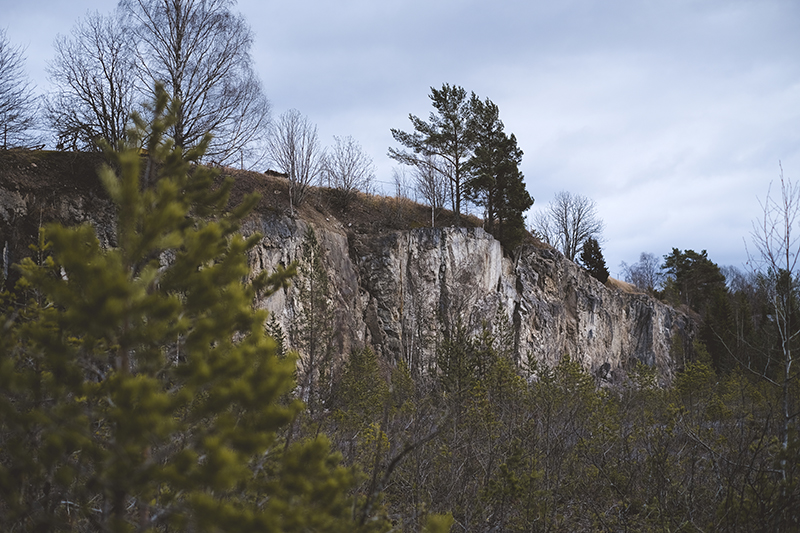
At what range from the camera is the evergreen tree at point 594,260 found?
3212 cm

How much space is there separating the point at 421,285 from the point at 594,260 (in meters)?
19.3

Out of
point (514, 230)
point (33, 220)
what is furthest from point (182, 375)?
point (514, 230)

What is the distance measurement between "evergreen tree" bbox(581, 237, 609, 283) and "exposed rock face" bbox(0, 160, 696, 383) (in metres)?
4.58

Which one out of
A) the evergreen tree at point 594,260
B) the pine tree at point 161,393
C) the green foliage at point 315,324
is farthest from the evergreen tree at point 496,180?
the pine tree at point 161,393

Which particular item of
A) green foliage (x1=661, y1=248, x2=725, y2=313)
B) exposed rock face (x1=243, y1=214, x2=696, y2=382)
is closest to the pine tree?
exposed rock face (x1=243, y1=214, x2=696, y2=382)

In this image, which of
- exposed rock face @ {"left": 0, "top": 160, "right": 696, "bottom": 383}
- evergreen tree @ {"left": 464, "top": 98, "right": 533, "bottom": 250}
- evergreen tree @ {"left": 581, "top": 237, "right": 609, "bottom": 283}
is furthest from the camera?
evergreen tree @ {"left": 581, "top": 237, "right": 609, "bottom": 283}

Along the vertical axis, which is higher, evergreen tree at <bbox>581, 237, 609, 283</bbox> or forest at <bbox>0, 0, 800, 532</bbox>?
evergreen tree at <bbox>581, 237, 609, 283</bbox>

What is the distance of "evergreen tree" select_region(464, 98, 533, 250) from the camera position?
23.5 metres

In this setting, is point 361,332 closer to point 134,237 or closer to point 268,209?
point 268,209

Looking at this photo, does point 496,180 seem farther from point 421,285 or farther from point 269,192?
point 269,192

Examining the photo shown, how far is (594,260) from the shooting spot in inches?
1287

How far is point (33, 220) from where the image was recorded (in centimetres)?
1176

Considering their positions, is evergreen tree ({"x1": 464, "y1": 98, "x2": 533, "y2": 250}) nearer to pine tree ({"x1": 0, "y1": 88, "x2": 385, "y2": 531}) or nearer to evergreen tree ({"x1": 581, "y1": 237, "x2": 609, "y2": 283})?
evergreen tree ({"x1": 581, "y1": 237, "x2": 609, "y2": 283})

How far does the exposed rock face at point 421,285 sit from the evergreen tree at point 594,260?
4.58m
